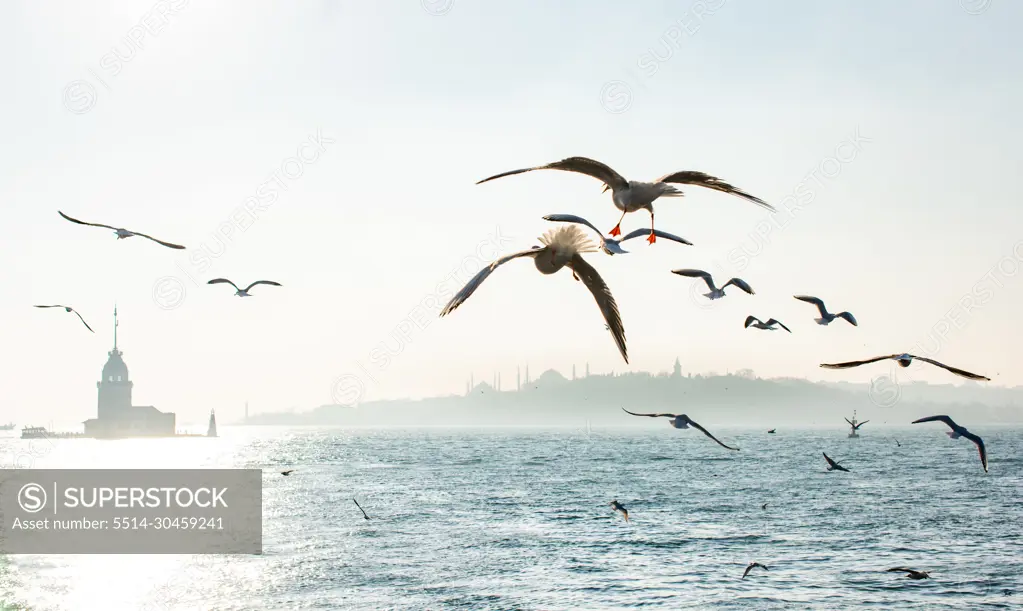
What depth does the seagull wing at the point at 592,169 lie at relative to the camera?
8.70m

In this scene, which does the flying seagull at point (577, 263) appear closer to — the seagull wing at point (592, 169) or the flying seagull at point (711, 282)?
the seagull wing at point (592, 169)

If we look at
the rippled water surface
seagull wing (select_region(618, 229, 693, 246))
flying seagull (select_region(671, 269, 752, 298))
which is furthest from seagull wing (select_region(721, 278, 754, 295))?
the rippled water surface

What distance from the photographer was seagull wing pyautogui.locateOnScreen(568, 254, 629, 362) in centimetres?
899

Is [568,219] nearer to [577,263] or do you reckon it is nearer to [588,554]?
[577,263]

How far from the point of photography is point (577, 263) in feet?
29.9

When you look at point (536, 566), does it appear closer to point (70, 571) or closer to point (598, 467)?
point (70, 571)

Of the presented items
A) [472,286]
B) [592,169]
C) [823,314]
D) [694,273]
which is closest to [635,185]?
[592,169]

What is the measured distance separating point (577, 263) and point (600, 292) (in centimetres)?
38

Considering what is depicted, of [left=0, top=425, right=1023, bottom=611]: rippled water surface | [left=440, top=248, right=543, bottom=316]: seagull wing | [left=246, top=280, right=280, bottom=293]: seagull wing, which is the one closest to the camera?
[left=440, top=248, right=543, bottom=316]: seagull wing

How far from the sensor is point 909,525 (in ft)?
188

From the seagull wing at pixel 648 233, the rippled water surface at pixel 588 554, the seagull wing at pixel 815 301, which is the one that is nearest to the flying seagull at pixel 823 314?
the seagull wing at pixel 815 301

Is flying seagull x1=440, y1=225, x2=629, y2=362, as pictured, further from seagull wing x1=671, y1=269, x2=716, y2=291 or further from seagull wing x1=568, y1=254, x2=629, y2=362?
seagull wing x1=671, y1=269, x2=716, y2=291

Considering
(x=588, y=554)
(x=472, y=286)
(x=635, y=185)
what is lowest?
(x=588, y=554)

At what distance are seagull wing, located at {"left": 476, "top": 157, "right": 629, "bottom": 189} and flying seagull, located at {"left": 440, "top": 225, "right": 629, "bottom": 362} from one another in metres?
0.59
